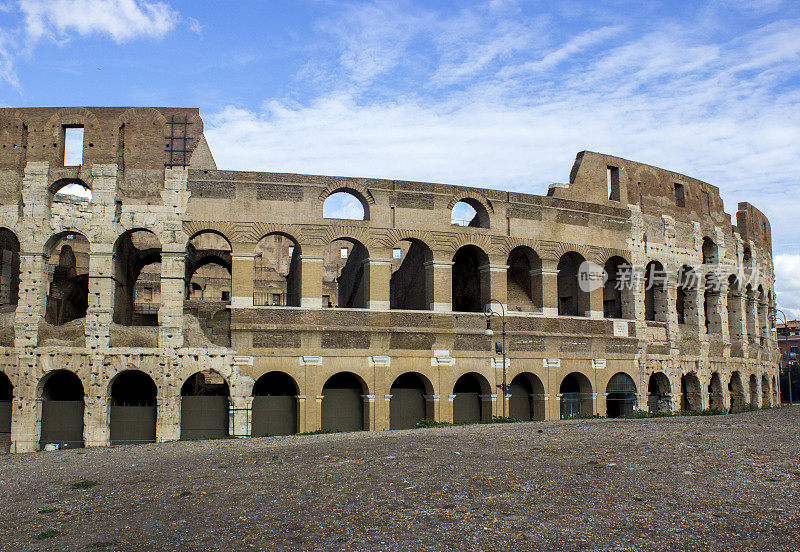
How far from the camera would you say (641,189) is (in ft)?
101

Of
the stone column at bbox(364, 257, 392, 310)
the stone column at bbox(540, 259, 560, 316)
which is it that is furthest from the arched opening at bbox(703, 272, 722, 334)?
the stone column at bbox(364, 257, 392, 310)

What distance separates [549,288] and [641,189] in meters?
7.35

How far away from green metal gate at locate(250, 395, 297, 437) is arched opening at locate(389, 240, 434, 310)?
5.81m

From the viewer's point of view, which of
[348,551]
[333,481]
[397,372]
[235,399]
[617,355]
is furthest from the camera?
[617,355]

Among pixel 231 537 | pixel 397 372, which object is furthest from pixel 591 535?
pixel 397 372

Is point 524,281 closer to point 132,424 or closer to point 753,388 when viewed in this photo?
point 132,424

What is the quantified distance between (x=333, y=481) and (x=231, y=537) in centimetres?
305

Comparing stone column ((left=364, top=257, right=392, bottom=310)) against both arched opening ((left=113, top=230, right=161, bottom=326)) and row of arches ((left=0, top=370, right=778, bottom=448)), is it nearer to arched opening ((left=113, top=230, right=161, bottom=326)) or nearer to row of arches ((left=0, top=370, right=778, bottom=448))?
row of arches ((left=0, top=370, right=778, bottom=448))

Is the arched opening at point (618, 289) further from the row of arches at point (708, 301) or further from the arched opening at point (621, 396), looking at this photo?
the arched opening at point (621, 396)

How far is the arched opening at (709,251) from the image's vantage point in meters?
33.9

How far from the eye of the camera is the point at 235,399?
23.1 metres

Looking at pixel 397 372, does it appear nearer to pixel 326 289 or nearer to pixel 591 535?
pixel 591 535

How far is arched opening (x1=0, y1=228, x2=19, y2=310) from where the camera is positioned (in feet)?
83.3

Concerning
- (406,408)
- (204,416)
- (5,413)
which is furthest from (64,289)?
(406,408)
